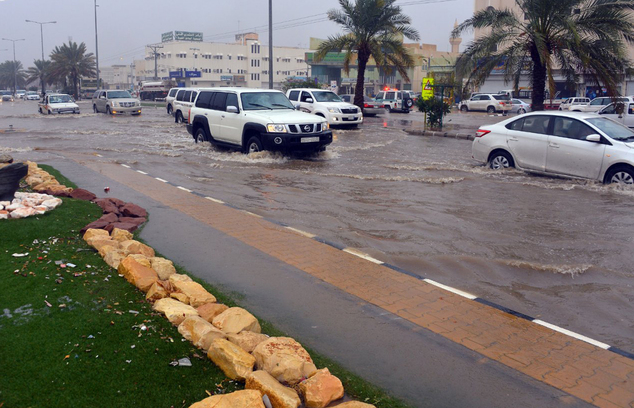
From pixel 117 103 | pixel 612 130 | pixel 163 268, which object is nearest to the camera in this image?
pixel 163 268

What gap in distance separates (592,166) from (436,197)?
3.45 m

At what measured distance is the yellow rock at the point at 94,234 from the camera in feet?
21.4

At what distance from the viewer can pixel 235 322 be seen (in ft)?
14.5

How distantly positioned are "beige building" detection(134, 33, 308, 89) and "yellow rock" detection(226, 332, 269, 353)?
96.3 m

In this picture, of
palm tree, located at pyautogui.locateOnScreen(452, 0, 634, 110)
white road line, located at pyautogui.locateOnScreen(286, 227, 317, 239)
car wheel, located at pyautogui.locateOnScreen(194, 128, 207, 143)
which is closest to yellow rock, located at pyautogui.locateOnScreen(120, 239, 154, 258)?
white road line, located at pyautogui.locateOnScreen(286, 227, 317, 239)

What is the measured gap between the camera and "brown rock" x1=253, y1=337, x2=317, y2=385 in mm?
3764

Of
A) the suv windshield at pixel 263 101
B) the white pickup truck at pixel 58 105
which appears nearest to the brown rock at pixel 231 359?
the suv windshield at pixel 263 101

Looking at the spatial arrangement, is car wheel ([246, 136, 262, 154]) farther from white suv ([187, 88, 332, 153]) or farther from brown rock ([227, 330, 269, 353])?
brown rock ([227, 330, 269, 353])

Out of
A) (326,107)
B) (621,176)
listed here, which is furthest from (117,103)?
(621,176)

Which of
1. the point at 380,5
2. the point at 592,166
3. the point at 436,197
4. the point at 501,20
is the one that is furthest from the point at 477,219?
the point at 380,5

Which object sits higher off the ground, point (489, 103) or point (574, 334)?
point (489, 103)

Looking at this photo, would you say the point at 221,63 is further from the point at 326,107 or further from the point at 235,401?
the point at 235,401

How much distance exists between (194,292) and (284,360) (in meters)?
1.53

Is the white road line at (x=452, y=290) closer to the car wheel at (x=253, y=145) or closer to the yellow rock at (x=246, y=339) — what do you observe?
the yellow rock at (x=246, y=339)
